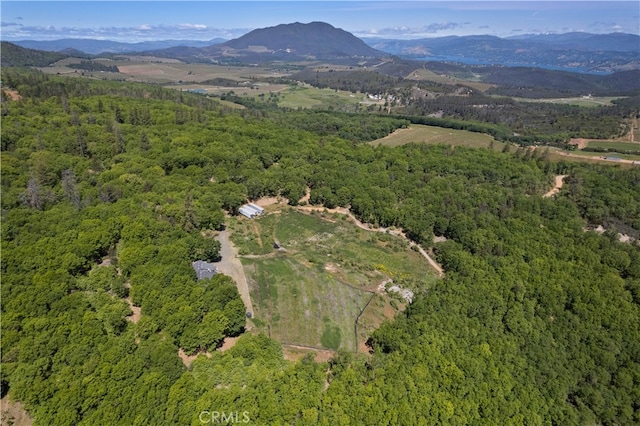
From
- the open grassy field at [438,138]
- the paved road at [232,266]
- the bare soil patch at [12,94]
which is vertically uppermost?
the bare soil patch at [12,94]

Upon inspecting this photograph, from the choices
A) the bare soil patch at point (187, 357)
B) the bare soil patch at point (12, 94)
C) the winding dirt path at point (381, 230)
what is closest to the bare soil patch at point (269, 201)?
the winding dirt path at point (381, 230)

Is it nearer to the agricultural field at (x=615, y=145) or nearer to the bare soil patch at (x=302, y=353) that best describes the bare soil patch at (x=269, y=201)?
the bare soil patch at (x=302, y=353)

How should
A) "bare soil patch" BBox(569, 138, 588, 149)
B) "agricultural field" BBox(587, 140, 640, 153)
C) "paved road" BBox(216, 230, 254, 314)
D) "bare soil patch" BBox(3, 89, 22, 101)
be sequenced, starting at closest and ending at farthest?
"paved road" BBox(216, 230, 254, 314)
"bare soil patch" BBox(3, 89, 22, 101)
"agricultural field" BBox(587, 140, 640, 153)
"bare soil patch" BBox(569, 138, 588, 149)

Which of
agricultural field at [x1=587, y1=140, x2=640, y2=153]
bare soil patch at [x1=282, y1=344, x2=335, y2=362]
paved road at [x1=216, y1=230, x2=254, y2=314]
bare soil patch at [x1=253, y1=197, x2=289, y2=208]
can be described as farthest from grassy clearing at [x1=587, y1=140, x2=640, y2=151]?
bare soil patch at [x1=282, y1=344, x2=335, y2=362]

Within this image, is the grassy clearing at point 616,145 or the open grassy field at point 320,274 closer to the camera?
the open grassy field at point 320,274

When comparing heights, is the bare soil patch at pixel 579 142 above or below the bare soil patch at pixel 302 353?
above

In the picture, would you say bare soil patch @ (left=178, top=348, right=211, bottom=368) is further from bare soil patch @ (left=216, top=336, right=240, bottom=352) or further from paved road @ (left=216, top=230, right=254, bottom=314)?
paved road @ (left=216, top=230, right=254, bottom=314)

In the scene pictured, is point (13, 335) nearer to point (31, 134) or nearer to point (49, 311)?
point (49, 311)

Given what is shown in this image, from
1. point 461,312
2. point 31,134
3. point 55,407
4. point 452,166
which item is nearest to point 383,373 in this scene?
point 461,312
